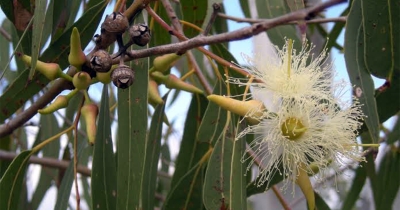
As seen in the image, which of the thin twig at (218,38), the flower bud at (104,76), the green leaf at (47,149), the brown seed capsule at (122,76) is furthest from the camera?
the green leaf at (47,149)

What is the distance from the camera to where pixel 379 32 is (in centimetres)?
114

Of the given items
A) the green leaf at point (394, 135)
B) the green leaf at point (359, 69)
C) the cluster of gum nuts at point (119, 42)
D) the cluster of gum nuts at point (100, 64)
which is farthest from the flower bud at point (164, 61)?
the green leaf at point (394, 135)

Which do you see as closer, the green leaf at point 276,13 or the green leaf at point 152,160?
the green leaf at point 152,160

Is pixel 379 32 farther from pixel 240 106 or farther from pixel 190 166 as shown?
pixel 190 166

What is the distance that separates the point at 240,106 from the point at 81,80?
0.28m

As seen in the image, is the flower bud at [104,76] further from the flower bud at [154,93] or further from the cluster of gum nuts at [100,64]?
the flower bud at [154,93]

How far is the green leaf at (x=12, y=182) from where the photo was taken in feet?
4.00

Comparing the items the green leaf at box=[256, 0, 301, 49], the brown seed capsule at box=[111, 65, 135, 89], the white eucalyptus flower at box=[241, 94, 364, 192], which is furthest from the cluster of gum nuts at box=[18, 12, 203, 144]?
the green leaf at box=[256, 0, 301, 49]

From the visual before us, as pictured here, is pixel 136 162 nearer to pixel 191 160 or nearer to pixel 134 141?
pixel 134 141

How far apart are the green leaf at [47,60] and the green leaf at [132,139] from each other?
165 mm

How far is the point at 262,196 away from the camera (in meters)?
2.27

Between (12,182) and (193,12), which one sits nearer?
(12,182)

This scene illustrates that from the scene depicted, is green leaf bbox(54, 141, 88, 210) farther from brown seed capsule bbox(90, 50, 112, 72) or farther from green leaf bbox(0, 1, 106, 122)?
brown seed capsule bbox(90, 50, 112, 72)

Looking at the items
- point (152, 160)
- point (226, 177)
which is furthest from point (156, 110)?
point (226, 177)
